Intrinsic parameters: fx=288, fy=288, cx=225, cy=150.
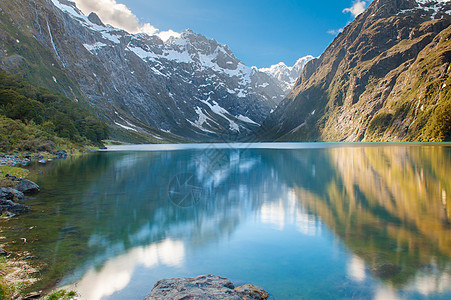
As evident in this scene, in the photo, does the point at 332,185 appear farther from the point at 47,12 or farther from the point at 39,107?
the point at 47,12

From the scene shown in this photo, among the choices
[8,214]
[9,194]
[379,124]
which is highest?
[379,124]

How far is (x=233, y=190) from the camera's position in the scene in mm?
26391

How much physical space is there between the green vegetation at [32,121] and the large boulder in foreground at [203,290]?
54541 millimetres

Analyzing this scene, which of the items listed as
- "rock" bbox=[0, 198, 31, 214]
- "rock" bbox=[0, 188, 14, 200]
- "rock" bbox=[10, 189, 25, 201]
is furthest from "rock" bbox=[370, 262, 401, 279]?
"rock" bbox=[10, 189, 25, 201]

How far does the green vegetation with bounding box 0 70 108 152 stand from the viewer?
54.3 m

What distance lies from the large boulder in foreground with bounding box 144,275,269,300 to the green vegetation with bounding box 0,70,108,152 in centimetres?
5454

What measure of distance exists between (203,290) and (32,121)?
237 feet

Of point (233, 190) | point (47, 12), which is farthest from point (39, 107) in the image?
point (47, 12)

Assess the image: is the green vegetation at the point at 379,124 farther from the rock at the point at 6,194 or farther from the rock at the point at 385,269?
the rock at the point at 6,194

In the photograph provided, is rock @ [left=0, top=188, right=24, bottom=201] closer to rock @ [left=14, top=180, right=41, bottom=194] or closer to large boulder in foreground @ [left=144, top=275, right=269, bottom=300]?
rock @ [left=14, top=180, right=41, bottom=194]

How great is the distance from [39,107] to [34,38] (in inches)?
4575

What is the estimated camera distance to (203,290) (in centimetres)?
733

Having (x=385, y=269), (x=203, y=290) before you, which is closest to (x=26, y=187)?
(x=203, y=290)

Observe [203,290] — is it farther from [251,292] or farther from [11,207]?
[11,207]
